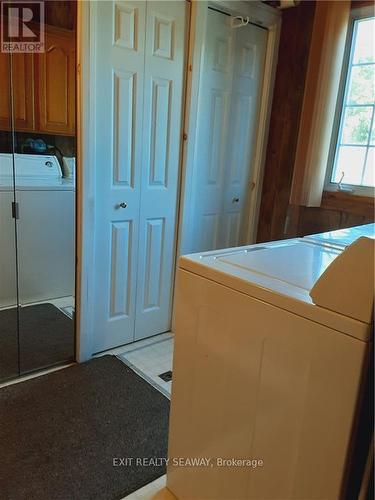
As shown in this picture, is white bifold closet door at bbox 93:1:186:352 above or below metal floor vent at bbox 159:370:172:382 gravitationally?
above

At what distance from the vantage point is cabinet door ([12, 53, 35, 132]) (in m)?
1.86

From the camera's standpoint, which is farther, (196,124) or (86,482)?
(196,124)

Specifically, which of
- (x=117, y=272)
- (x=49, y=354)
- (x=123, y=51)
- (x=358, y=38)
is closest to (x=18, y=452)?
(x=49, y=354)

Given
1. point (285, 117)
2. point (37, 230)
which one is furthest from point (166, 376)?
point (285, 117)

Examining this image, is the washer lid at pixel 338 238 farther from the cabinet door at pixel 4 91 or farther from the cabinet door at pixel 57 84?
the cabinet door at pixel 4 91

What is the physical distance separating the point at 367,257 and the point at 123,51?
5.65 feet

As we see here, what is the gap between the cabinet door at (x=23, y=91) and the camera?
1.86 meters

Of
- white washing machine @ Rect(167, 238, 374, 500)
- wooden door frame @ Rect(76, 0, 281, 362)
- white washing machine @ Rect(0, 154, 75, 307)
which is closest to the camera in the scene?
white washing machine @ Rect(167, 238, 374, 500)

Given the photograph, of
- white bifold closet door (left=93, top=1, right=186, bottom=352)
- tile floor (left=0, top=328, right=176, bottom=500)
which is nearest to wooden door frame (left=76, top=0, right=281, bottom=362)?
white bifold closet door (left=93, top=1, right=186, bottom=352)

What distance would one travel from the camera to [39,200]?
2025 mm

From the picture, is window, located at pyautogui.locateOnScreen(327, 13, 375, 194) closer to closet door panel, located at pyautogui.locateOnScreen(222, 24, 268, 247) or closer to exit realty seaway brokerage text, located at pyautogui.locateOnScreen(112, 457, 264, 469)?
closet door panel, located at pyautogui.locateOnScreen(222, 24, 268, 247)

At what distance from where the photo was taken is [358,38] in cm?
229

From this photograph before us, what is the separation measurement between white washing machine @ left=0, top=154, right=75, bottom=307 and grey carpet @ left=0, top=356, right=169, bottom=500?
0.49m

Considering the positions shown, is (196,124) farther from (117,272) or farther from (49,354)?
(49,354)
